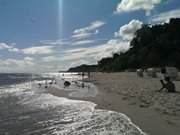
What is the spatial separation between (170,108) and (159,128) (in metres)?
3.29

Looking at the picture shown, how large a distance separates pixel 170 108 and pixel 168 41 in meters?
65.6

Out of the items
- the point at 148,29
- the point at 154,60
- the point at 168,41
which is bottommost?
the point at 154,60

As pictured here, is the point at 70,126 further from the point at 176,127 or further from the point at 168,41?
the point at 168,41

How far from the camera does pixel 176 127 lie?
8.38 m

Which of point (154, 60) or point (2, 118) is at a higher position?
point (154, 60)

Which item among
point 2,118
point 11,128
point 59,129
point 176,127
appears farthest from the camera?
point 2,118

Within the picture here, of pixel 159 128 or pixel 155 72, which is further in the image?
pixel 155 72

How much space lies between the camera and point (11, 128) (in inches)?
392

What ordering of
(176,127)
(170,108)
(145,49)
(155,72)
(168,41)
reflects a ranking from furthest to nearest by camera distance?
(145,49)
(168,41)
(155,72)
(170,108)
(176,127)

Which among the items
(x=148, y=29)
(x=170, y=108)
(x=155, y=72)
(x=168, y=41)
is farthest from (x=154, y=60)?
(x=170, y=108)

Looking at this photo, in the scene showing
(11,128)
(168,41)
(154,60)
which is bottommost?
(11,128)

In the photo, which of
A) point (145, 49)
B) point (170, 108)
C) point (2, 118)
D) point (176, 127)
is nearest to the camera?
point (176, 127)

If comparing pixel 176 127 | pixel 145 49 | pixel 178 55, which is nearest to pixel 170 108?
pixel 176 127

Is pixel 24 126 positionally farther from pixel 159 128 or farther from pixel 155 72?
pixel 155 72
